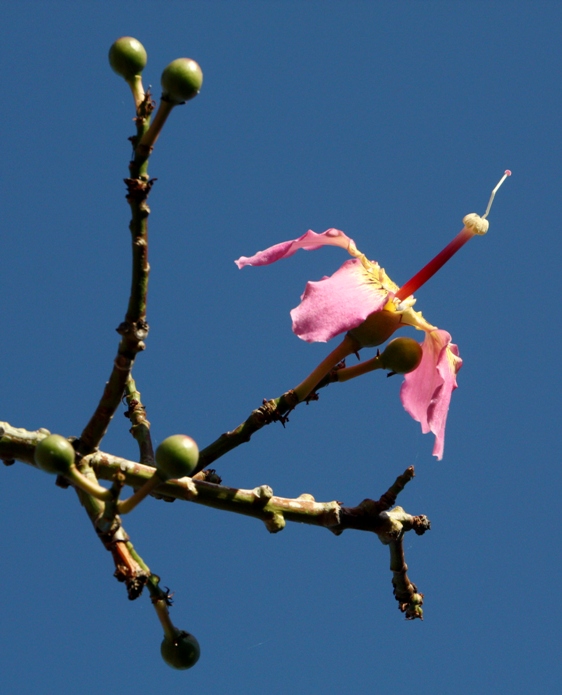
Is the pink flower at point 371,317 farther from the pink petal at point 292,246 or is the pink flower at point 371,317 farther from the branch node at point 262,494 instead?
the branch node at point 262,494

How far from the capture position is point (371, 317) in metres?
2.93

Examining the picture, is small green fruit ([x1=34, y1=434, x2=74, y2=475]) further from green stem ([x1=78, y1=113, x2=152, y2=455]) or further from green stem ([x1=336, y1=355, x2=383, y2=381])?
green stem ([x1=336, y1=355, x2=383, y2=381])

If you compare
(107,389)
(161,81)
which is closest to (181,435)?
(107,389)

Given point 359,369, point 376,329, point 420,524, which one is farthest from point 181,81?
point 420,524

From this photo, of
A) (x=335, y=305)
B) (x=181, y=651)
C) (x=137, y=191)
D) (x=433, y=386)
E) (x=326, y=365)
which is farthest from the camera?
(x=433, y=386)

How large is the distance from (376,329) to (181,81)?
1.04 meters

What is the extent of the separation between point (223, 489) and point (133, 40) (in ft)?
4.13

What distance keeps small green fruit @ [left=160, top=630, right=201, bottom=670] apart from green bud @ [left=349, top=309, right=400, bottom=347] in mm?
1020

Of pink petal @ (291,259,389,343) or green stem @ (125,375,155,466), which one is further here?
green stem @ (125,375,155,466)

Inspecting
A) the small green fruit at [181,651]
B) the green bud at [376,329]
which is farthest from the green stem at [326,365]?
the small green fruit at [181,651]

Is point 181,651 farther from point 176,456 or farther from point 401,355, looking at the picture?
point 401,355

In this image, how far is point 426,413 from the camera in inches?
121

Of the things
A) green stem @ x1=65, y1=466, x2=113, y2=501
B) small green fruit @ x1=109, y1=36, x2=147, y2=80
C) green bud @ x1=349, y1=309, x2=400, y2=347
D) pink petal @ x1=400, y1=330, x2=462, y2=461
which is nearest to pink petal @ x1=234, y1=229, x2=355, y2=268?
green bud @ x1=349, y1=309, x2=400, y2=347

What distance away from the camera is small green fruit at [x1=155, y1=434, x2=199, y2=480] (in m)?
2.14
